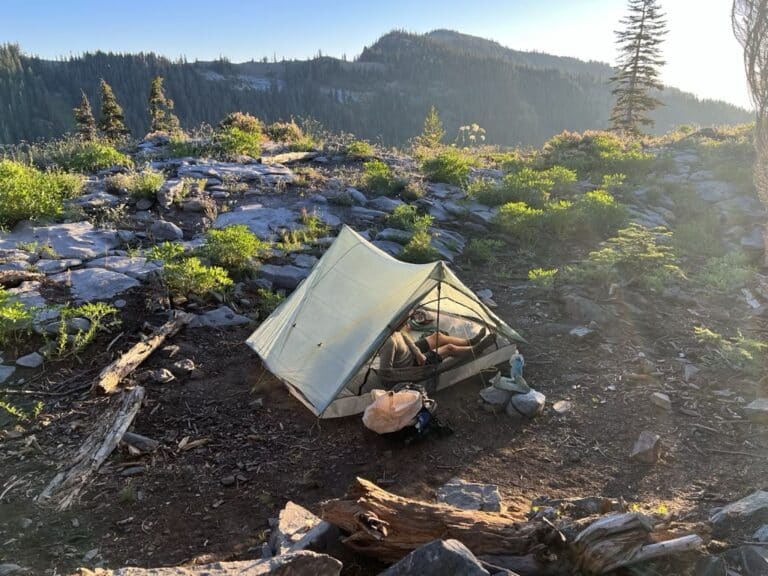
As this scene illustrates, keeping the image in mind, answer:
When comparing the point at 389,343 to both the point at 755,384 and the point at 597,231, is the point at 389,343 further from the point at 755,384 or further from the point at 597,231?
the point at 597,231

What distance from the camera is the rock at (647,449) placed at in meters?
4.71

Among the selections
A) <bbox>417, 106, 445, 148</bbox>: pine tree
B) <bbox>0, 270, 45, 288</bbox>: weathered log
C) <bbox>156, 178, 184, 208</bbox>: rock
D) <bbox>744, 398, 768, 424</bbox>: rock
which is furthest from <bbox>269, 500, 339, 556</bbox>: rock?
<bbox>417, 106, 445, 148</bbox>: pine tree

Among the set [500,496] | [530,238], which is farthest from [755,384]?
[530,238]

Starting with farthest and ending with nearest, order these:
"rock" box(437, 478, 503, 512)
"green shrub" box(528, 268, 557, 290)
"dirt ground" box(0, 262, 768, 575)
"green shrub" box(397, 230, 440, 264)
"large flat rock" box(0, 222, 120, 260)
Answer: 1. "green shrub" box(397, 230, 440, 264)
2. "green shrub" box(528, 268, 557, 290)
3. "large flat rock" box(0, 222, 120, 260)
4. "rock" box(437, 478, 503, 512)
5. "dirt ground" box(0, 262, 768, 575)

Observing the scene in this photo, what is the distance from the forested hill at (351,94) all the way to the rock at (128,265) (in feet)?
355

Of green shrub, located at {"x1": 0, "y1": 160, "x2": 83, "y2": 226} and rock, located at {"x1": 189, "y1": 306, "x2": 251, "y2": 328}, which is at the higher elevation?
green shrub, located at {"x1": 0, "y1": 160, "x2": 83, "y2": 226}

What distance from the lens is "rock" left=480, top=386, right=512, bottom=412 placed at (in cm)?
564

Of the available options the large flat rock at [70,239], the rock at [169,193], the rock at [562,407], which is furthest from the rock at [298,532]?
the rock at [169,193]

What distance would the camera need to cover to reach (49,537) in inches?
147

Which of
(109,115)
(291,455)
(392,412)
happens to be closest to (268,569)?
(291,455)

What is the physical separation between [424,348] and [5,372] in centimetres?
473

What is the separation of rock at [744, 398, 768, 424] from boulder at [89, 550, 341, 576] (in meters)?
4.75

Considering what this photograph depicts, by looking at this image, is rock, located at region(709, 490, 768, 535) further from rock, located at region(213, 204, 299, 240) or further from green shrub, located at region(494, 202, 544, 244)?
rock, located at region(213, 204, 299, 240)

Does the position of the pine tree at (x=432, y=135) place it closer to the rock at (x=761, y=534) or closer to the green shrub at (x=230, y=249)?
the green shrub at (x=230, y=249)
